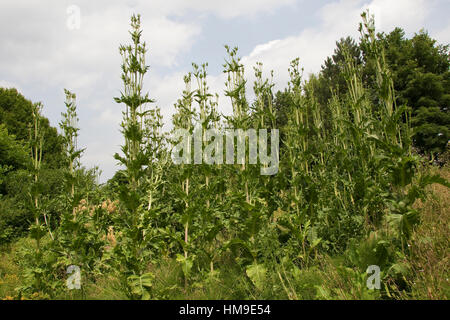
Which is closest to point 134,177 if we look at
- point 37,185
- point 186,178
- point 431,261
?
point 186,178

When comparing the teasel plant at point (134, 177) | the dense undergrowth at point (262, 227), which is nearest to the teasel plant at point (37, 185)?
the dense undergrowth at point (262, 227)

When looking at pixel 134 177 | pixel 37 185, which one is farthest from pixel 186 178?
pixel 37 185

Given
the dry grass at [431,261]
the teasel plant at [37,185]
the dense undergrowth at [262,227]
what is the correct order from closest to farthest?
the dry grass at [431,261] → the dense undergrowth at [262,227] → the teasel plant at [37,185]

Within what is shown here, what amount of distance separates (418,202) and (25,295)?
772 cm

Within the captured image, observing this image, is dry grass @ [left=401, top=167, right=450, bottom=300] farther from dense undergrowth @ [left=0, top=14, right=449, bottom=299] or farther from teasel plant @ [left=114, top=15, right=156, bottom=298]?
teasel plant @ [left=114, top=15, right=156, bottom=298]

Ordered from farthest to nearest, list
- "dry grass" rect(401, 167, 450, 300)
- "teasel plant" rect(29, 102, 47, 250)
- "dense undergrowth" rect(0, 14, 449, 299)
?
"teasel plant" rect(29, 102, 47, 250)
"dense undergrowth" rect(0, 14, 449, 299)
"dry grass" rect(401, 167, 450, 300)

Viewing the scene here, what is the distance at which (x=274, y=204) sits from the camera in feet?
16.8

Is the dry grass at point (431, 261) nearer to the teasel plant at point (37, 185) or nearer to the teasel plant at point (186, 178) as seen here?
the teasel plant at point (186, 178)

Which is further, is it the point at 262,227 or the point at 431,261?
the point at 262,227

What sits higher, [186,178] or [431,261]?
[186,178]

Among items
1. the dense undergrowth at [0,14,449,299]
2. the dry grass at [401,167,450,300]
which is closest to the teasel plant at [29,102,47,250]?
the dense undergrowth at [0,14,449,299]

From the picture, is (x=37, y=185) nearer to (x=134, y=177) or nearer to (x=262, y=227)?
(x=134, y=177)

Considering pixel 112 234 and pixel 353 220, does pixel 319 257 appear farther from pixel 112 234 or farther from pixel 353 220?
pixel 112 234
